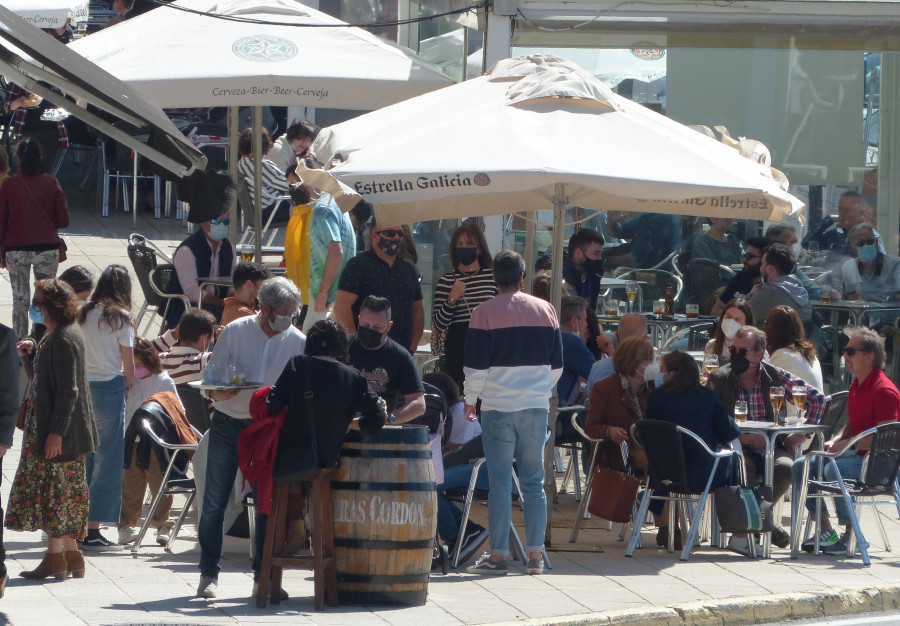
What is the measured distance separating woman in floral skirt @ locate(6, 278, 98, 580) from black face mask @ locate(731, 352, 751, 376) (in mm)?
4225

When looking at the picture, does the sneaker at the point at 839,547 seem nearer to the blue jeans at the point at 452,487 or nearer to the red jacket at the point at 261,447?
the blue jeans at the point at 452,487

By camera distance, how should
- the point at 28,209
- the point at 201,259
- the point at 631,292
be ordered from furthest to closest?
the point at 631,292, the point at 28,209, the point at 201,259

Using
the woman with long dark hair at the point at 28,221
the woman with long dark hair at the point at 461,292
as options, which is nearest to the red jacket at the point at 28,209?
the woman with long dark hair at the point at 28,221

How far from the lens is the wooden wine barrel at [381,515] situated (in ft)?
22.4

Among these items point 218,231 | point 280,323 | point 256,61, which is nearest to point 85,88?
point 280,323

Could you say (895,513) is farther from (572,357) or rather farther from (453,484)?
(453,484)

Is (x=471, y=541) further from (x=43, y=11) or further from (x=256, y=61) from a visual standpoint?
(x=43, y=11)

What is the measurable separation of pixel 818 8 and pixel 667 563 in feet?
22.6

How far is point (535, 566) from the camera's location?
7.95 m

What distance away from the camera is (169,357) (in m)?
9.36

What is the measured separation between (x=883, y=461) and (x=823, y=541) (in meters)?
0.72

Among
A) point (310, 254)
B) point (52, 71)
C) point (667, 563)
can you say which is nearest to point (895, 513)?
point (667, 563)

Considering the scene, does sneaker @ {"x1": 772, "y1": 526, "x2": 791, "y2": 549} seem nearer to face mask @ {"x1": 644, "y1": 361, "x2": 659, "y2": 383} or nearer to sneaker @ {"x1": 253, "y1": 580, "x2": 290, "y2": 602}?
face mask @ {"x1": 644, "y1": 361, "x2": 659, "y2": 383}

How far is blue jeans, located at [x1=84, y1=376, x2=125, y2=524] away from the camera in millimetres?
8219
